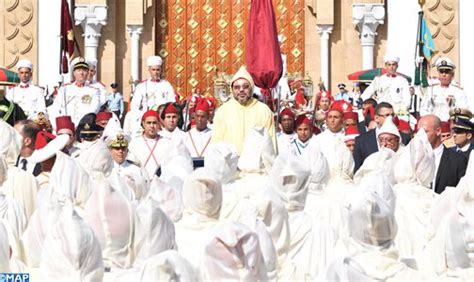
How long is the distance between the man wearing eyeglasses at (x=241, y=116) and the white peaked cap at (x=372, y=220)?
24.5 feet

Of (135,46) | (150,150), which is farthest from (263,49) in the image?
(135,46)

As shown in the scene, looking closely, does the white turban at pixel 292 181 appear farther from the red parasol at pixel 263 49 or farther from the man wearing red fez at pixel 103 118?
the man wearing red fez at pixel 103 118

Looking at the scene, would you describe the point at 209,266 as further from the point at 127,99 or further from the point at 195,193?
the point at 127,99

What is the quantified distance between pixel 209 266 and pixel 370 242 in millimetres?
1194

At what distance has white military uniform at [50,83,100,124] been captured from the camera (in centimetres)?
2039

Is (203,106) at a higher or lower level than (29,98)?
lower

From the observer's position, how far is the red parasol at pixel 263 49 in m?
18.1

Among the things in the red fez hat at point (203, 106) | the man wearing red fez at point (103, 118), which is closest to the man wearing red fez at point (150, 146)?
the red fez hat at point (203, 106)

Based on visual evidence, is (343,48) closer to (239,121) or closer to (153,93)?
(153,93)

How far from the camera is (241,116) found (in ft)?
50.4

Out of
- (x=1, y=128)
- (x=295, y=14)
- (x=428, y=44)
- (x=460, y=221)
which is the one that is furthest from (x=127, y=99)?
(x=460, y=221)

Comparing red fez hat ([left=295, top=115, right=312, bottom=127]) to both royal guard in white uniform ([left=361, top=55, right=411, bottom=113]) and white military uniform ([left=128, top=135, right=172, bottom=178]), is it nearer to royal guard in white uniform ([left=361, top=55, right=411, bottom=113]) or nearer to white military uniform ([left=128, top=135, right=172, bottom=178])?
white military uniform ([left=128, top=135, right=172, bottom=178])

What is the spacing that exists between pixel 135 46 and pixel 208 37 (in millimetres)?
1421

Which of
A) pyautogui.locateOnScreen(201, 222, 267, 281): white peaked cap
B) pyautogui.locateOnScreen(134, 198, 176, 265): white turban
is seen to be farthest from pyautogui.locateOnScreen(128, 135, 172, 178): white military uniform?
pyautogui.locateOnScreen(201, 222, 267, 281): white peaked cap
